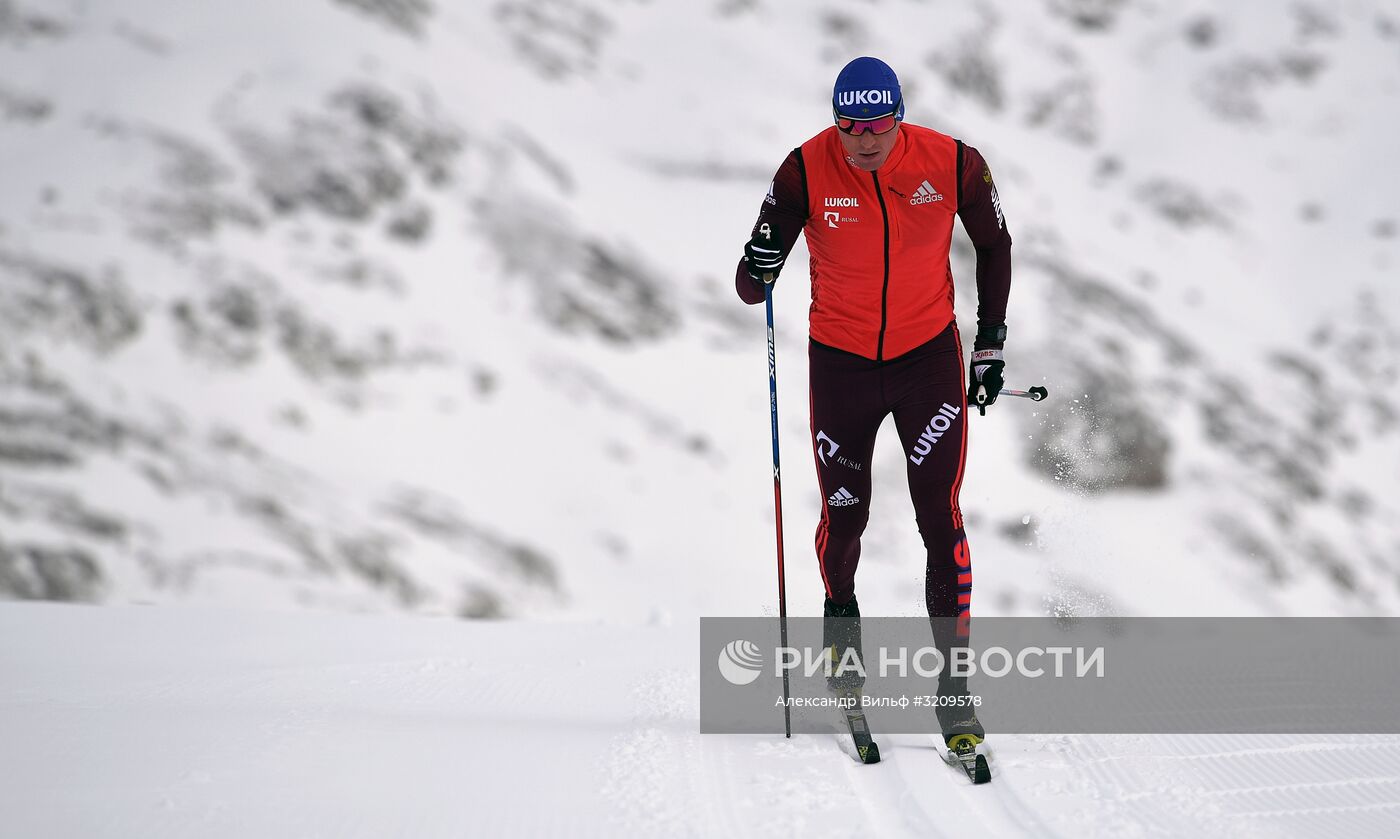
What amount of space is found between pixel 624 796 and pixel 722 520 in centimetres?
1230

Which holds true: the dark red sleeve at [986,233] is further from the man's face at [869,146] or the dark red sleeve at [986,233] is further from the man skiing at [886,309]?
the man's face at [869,146]

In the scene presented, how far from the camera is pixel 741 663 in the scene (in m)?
5.21

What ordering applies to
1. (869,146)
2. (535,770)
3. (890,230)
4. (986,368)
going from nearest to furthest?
(535,770) → (869,146) → (890,230) → (986,368)

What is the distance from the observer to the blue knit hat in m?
4.02

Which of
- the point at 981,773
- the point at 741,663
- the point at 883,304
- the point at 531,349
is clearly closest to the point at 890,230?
the point at 883,304

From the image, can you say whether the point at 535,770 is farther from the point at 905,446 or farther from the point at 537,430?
the point at 537,430

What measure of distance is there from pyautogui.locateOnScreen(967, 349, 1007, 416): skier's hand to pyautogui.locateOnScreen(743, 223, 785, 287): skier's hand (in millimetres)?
979

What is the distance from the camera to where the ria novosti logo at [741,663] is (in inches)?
202

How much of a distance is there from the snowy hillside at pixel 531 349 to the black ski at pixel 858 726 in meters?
4.16

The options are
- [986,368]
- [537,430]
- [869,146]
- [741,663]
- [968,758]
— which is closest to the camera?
[968,758]

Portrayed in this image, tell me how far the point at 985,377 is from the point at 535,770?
8.39 feet

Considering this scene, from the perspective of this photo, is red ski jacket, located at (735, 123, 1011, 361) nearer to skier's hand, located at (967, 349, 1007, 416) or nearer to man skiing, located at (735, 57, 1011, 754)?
man skiing, located at (735, 57, 1011, 754)

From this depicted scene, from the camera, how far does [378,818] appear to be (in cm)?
321

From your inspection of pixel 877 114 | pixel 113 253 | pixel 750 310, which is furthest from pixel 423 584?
pixel 877 114
